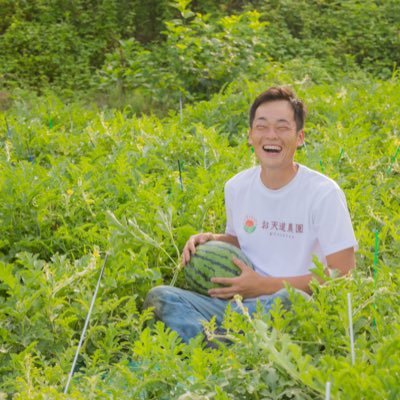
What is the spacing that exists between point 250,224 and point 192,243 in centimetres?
31

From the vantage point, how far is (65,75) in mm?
10961

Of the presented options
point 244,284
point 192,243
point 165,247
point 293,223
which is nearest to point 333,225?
point 293,223

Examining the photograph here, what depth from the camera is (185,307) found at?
421cm

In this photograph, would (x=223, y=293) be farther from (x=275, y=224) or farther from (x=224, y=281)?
(x=275, y=224)

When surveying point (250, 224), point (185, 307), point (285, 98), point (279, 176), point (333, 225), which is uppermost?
point (285, 98)

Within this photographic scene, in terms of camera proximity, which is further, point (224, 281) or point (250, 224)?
point (250, 224)

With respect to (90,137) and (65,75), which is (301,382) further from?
(65,75)

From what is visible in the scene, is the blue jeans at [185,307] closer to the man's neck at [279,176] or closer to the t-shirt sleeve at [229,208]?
the t-shirt sleeve at [229,208]

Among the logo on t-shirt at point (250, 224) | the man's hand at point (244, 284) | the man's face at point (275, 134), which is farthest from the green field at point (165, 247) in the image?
the man's face at point (275, 134)

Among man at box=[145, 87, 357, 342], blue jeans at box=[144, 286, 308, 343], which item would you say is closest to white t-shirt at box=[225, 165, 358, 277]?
man at box=[145, 87, 357, 342]

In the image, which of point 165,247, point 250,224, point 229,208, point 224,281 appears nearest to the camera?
point 224,281

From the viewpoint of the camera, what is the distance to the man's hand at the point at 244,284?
4.13 m

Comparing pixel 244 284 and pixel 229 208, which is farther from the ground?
pixel 229 208

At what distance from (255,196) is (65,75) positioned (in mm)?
7041
